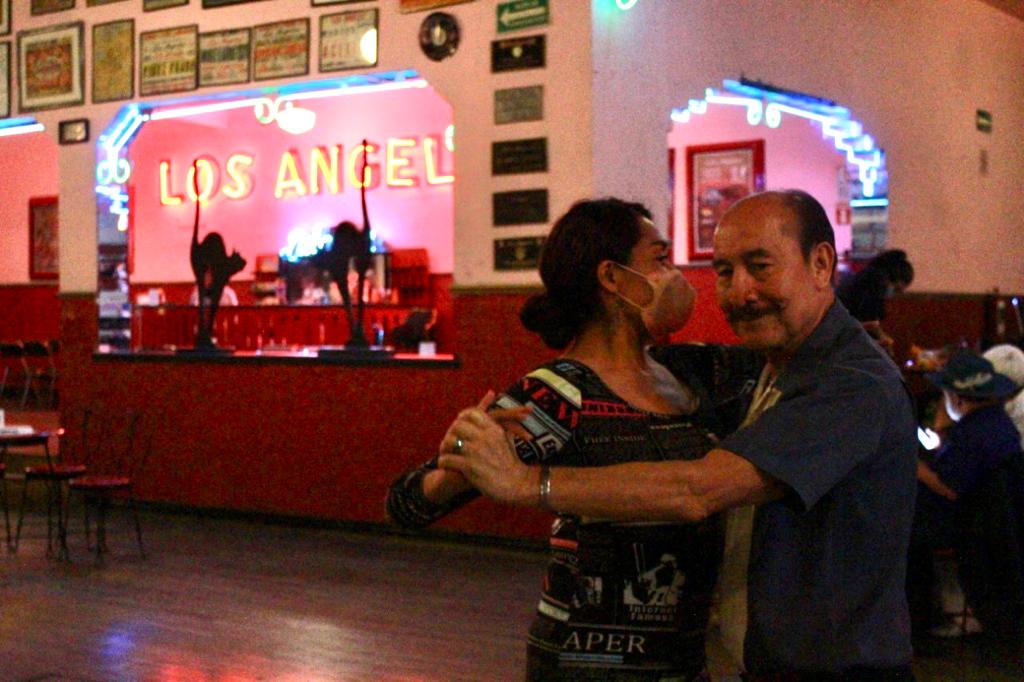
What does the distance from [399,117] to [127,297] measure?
221 inches

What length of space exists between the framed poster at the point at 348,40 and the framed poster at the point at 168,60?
47.1 inches

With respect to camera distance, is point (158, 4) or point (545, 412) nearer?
point (545, 412)

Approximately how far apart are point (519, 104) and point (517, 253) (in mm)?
860

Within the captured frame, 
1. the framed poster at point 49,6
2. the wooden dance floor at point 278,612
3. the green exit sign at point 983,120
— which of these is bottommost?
the wooden dance floor at point 278,612

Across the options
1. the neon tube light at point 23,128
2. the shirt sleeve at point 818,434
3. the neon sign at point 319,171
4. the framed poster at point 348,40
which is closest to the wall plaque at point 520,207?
the framed poster at point 348,40

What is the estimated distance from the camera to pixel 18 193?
17.6m

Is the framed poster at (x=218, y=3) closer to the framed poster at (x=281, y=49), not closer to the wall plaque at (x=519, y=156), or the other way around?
the framed poster at (x=281, y=49)

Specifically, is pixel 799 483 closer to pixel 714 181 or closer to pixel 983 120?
pixel 983 120

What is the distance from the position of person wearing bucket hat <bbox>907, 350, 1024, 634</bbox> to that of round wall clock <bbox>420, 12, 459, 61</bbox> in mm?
3822

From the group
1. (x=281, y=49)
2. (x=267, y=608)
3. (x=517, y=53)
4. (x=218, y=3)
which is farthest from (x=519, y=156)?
(x=267, y=608)

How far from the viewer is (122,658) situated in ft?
17.8

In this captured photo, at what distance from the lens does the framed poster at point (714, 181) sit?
12.3 meters

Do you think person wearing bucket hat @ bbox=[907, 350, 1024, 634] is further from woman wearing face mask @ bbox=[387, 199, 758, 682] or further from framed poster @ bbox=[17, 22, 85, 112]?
framed poster @ bbox=[17, 22, 85, 112]

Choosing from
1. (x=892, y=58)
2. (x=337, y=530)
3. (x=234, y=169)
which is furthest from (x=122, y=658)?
(x=234, y=169)
